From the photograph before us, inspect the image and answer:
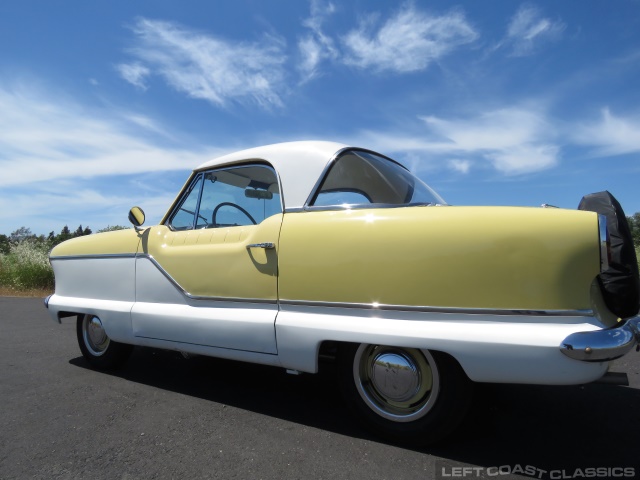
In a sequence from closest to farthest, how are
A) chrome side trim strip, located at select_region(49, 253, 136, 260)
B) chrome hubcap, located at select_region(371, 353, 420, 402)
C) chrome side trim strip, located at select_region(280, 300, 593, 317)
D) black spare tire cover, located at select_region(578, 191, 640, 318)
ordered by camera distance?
chrome side trim strip, located at select_region(280, 300, 593, 317), black spare tire cover, located at select_region(578, 191, 640, 318), chrome hubcap, located at select_region(371, 353, 420, 402), chrome side trim strip, located at select_region(49, 253, 136, 260)

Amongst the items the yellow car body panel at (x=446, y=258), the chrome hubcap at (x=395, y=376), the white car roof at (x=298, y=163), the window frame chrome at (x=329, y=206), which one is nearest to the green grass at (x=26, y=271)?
the white car roof at (x=298, y=163)

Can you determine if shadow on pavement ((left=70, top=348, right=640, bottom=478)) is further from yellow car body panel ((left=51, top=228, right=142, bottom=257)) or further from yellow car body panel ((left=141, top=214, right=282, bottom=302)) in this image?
yellow car body panel ((left=51, top=228, right=142, bottom=257))

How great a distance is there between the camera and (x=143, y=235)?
3.30 m

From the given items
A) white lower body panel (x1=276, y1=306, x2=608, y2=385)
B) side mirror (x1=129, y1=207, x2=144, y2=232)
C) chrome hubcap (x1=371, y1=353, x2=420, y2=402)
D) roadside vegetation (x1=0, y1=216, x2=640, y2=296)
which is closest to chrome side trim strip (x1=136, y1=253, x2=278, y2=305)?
side mirror (x1=129, y1=207, x2=144, y2=232)

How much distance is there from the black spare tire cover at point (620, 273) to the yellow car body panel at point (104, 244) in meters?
3.12

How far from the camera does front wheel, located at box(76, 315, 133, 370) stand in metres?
3.59

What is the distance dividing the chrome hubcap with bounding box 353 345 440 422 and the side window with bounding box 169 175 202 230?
1819 mm

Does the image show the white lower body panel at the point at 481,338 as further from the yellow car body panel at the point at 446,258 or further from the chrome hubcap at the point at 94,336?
the chrome hubcap at the point at 94,336

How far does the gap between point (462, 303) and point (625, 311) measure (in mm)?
804

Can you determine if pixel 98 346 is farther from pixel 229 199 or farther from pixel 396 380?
pixel 396 380

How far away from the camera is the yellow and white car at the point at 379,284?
1813 mm

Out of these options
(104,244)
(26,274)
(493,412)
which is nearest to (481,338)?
(493,412)

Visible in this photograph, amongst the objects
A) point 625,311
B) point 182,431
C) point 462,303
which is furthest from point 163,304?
point 625,311

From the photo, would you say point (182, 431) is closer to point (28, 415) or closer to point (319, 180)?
point (28, 415)
